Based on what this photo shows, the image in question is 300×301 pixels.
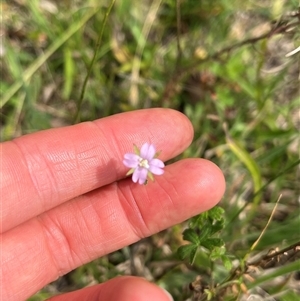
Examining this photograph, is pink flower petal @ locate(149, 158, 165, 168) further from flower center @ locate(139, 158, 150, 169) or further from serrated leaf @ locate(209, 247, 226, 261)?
serrated leaf @ locate(209, 247, 226, 261)

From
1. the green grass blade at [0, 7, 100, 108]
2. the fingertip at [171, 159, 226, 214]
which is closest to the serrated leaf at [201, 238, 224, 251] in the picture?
the fingertip at [171, 159, 226, 214]

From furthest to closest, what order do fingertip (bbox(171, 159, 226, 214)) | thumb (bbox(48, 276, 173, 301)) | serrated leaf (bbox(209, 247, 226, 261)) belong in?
fingertip (bbox(171, 159, 226, 214)) < serrated leaf (bbox(209, 247, 226, 261)) < thumb (bbox(48, 276, 173, 301))

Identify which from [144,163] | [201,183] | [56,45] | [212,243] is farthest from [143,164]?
[56,45]

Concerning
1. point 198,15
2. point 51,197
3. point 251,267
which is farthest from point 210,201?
point 198,15

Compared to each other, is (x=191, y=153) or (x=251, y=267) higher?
(x=191, y=153)

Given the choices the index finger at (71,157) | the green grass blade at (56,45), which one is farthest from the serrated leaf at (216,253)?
the green grass blade at (56,45)

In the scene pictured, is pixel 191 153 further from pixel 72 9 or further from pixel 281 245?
pixel 72 9

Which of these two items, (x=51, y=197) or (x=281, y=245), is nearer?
(x=51, y=197)
